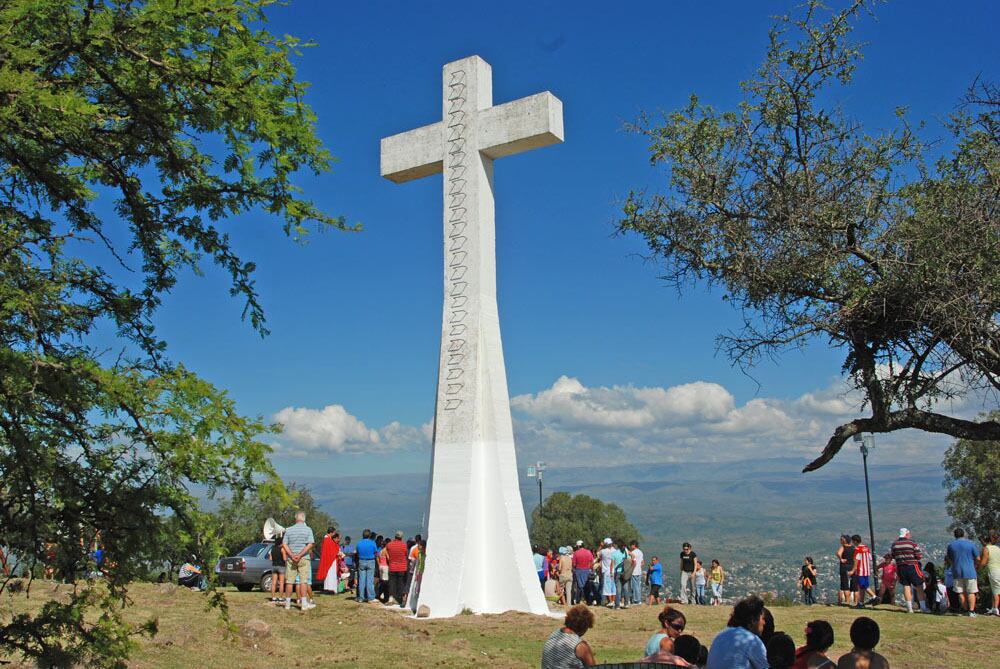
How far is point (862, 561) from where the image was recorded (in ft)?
60.4

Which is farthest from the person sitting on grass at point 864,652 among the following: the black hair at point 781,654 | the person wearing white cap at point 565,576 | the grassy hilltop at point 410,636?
the person wearing white cap at point 565,576

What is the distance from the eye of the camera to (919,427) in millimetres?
7656

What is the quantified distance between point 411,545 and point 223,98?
16.5 m

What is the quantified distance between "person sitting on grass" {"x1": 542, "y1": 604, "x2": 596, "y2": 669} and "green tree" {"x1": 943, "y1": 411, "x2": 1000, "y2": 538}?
134 feet

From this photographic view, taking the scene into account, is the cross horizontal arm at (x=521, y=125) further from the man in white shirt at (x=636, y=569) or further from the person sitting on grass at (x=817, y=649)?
the person sitting on grass at (x=817, y=649)

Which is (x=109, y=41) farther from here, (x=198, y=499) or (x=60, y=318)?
(x=198, y=499)

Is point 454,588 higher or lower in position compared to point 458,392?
lower

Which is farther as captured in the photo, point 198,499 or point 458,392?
point 458,392

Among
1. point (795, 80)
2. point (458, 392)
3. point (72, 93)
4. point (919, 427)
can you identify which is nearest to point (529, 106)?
point (458, 392)

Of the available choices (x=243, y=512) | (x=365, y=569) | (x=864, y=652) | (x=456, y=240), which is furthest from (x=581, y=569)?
(x=243, y=512)

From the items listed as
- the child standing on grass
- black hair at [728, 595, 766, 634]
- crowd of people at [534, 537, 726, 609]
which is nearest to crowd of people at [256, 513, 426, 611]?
crowd of people at [534, 537, 726, 609]

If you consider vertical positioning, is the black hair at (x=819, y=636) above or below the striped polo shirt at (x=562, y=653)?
above

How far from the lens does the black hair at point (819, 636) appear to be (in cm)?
627

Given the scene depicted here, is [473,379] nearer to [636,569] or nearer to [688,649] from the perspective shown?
[636,569]
